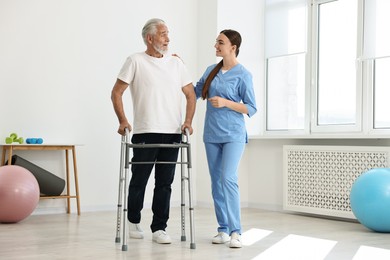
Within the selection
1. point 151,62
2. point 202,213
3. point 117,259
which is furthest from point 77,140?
point 117,259

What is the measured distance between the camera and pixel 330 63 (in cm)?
621

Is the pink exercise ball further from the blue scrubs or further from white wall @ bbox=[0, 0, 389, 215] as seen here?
the blue scrubs

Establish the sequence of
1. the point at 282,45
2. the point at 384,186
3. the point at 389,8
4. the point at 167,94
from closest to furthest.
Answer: the point at 167,94
the point at 384,186
the point at 389,8
the point at 282,45

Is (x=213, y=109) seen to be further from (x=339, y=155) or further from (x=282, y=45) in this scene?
(x=282, y=45)

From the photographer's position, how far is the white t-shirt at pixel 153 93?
13.2 feet

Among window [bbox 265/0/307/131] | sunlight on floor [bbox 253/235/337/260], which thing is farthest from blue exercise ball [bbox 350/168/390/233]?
window [bbox 265/0/307/131]

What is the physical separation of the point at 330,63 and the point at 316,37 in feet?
1.05

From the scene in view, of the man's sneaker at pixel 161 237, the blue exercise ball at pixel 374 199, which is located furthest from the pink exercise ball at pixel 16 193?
the blue exercise ball at pixel 374 199

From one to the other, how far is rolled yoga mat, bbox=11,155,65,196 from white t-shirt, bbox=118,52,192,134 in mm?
1941

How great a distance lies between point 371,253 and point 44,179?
122 inches

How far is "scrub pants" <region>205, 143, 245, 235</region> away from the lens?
3.97 m

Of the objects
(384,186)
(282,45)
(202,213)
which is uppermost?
(282,45)

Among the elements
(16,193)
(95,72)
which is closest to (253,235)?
(16,193)

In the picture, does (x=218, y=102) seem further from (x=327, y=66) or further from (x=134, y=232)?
(x=327, y=66)
